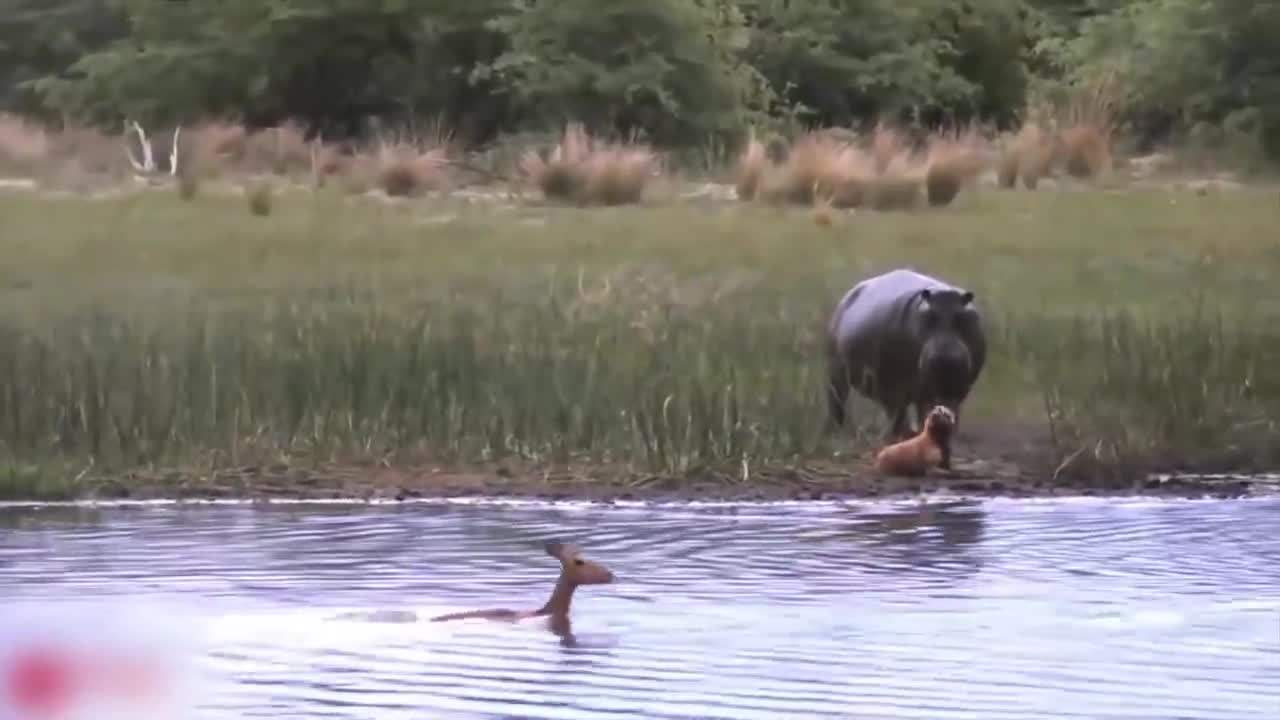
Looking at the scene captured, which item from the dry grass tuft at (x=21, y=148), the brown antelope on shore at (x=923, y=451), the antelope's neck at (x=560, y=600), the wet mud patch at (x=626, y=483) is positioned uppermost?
the antelope's neck at (x=560, y=600)

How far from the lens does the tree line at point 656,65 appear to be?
32.1 meters

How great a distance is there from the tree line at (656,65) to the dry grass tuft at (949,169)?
580cm

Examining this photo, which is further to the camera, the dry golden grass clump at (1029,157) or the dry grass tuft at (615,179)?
the dry golden grass clump at (1029,157)

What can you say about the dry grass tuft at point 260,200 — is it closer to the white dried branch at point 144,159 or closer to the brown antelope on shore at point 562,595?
the white dried branch at point 144,159

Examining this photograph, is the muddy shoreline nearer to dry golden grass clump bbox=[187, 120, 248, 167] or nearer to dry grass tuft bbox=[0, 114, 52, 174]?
dry golden grass clump bbox=[187, 120, 248, 167]

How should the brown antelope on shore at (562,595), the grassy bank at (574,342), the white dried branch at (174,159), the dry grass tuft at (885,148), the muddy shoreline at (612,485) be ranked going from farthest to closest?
1. the white dried branch at (174,159)
2. the dry grass tuft at (885,148)
3. the grassy bank at (574,342)
4. the muddy shoreline at (612,485)
5. the brown antelope on shore at (562,595)

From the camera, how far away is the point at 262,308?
17.6 meters

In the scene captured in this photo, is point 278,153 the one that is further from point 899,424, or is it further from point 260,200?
point 899,424

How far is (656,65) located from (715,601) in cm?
2307

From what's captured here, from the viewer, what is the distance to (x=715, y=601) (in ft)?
30.7

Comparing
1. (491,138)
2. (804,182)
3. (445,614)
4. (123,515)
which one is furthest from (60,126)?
(445,614)

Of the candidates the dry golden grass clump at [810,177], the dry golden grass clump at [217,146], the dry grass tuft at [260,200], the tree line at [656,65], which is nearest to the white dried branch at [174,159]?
the dry golden grass clump at [217,146]

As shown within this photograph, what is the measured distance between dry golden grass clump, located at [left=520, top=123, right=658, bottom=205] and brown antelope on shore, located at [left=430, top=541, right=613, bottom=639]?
598 inches

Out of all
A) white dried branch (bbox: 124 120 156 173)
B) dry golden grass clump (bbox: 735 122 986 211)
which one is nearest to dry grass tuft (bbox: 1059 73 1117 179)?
dry golden grass clump (bbox: 735 122 986 211)
